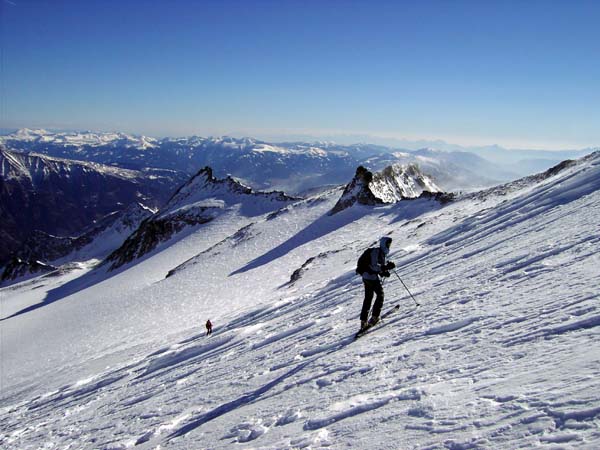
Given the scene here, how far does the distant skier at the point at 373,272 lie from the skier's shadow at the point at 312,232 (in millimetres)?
29564

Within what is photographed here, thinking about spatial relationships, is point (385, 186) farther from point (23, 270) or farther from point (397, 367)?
point (23, 270)

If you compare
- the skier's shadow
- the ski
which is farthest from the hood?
the skier's shadow

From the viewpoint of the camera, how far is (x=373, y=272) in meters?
10.5

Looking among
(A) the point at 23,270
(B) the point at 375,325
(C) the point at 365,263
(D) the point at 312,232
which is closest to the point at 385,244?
(C) the point at 365,263

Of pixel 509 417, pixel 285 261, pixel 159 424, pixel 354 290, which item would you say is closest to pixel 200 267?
pixel 285 261

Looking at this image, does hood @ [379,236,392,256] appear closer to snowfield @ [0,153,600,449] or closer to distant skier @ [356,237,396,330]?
distant skier @ [356,237,396,330]

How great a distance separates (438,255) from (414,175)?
2060 inches

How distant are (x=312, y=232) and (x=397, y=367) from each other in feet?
130

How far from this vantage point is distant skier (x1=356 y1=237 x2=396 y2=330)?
33.9 feet

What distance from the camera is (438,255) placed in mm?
17703

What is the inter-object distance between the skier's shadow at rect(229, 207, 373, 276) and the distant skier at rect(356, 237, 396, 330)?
29564 mm

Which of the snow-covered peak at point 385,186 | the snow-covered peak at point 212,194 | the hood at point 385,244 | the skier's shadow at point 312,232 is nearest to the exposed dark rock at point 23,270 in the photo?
the snow-covered peak at point 212,194

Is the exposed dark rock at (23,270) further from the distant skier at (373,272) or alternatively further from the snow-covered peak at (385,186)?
the distant skier at (373,272)

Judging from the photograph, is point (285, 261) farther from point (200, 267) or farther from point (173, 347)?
point (173, 347)
